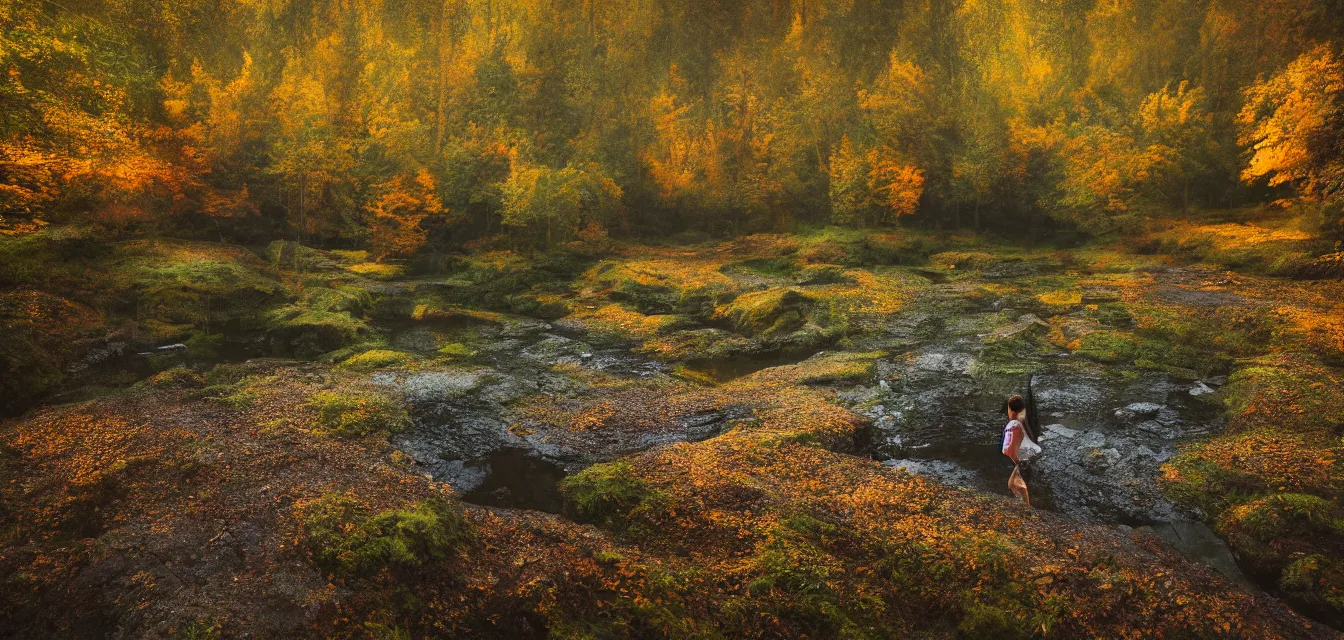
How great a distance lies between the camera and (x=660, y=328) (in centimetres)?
2100

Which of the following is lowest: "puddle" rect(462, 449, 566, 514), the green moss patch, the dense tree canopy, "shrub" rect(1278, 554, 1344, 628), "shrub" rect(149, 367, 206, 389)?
the green moss patch

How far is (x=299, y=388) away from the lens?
13070mm

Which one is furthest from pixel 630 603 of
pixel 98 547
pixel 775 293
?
pixel 775 293

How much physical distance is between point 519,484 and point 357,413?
160 inches

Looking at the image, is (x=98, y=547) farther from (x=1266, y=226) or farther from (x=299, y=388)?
(x=1266, y=226)

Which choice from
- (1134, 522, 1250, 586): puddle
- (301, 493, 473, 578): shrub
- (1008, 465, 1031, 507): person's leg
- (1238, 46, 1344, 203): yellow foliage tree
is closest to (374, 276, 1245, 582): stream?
(1134, 522, 1250, 586): puddle

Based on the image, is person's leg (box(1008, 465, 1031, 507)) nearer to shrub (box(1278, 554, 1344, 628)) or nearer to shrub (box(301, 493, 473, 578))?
shrub (box(1278, 554, 1344, 628))

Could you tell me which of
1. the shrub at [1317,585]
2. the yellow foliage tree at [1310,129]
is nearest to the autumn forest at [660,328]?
the shrub at [1317,585]

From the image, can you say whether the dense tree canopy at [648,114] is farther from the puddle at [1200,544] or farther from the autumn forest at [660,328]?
the puddle at [1200,544]

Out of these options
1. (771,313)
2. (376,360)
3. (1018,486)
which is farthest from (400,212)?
(1018,486)

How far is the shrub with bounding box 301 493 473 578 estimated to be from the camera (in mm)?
6551

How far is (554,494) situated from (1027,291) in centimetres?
2211

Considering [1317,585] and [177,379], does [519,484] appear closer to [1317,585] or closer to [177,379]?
[177,379]

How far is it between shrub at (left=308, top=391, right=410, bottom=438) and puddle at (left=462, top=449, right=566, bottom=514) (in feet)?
7.81
